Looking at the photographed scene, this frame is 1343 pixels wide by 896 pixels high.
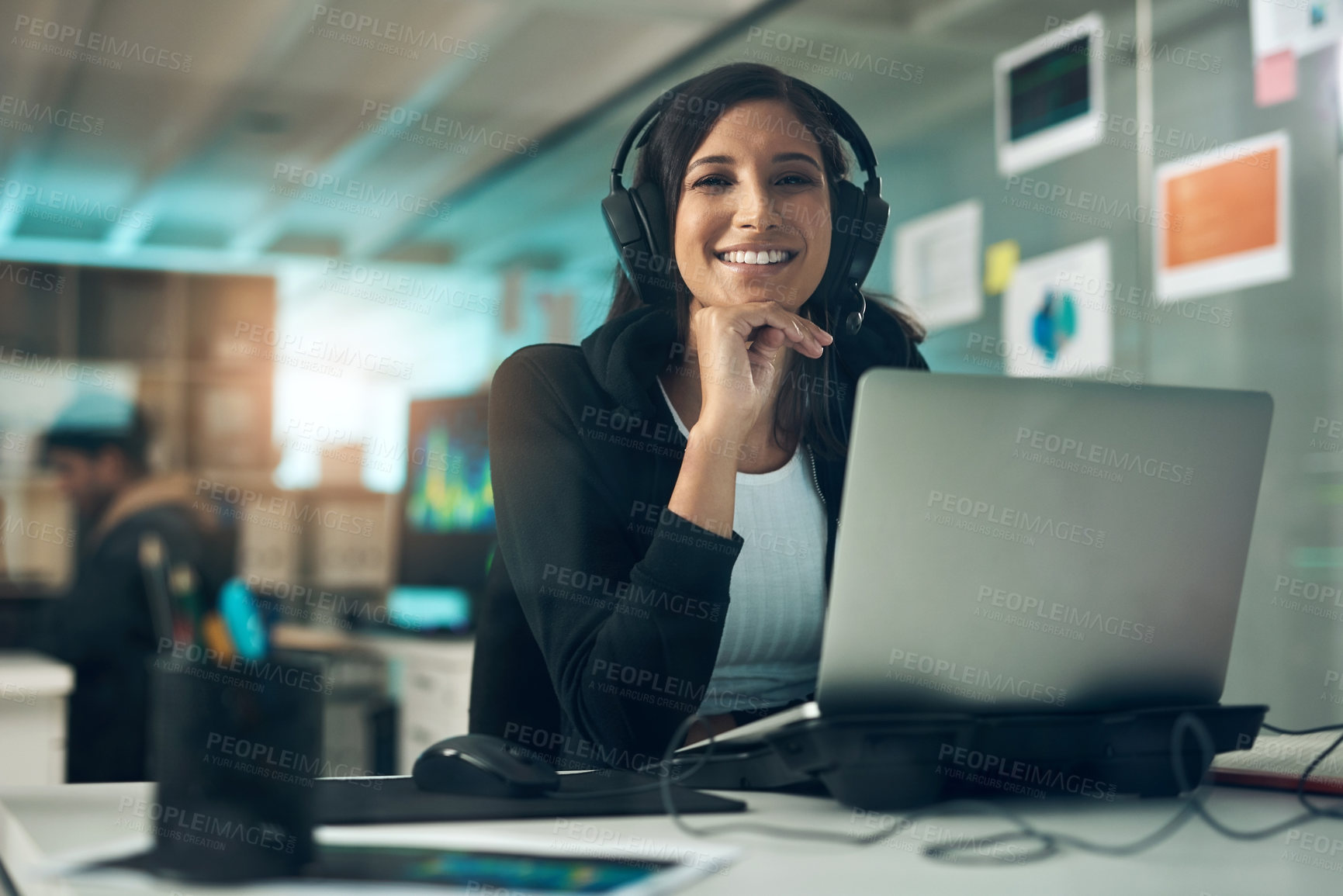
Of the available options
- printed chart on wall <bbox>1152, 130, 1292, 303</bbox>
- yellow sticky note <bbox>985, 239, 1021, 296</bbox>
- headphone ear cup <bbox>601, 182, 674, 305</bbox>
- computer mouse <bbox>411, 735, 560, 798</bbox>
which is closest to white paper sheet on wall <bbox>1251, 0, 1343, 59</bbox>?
printed chart on wall <bbox>1152, 130, 1292, 303</bbox>

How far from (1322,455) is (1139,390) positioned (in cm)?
159

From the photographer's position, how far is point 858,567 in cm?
71

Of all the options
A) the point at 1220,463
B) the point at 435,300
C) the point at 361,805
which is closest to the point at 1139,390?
the point at 1220,463

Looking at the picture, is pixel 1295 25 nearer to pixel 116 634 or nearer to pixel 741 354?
pixel 741 354

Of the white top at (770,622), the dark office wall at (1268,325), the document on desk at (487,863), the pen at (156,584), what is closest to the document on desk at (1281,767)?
the white top at (770,622)

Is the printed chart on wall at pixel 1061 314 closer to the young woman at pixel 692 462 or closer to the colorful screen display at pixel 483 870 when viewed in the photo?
the young woman at pixel 692 462

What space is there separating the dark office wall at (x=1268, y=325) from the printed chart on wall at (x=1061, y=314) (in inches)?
1.2

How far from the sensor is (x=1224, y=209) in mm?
2219

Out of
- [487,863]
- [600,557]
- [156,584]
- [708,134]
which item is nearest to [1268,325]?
[708,134]

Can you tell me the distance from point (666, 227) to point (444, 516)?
7.98 feet

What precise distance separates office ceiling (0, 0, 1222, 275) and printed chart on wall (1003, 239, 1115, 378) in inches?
21.5

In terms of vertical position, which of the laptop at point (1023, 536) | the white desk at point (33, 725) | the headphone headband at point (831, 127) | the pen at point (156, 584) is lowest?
the white desk at point (33, 725)

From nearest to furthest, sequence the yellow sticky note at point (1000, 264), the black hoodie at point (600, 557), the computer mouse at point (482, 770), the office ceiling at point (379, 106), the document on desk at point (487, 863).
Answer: the document on desk at point (487, 863), the computer mouse at point (482, 770), the black hoodie at point (600, 557), the yellow sticky note at point (1000, 264), the office ceiling at point (379, 106)

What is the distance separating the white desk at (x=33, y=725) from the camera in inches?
89.0
